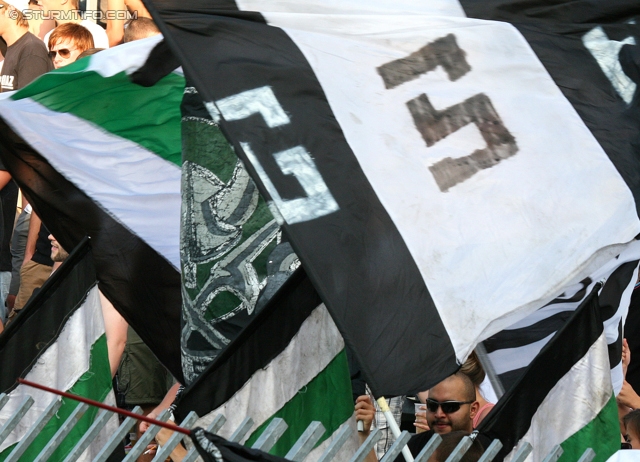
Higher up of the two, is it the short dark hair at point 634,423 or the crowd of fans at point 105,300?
the crowd of fans at point 105,300

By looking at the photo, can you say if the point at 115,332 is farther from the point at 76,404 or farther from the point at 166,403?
the point at 76,404

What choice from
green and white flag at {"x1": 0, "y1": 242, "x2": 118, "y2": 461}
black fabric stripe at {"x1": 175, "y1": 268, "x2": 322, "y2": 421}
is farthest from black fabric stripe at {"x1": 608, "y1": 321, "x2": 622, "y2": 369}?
green and white flag at {"x1": 0, "y1": 242, "x2": 118, "y2": 461}

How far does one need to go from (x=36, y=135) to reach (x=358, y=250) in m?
2.62

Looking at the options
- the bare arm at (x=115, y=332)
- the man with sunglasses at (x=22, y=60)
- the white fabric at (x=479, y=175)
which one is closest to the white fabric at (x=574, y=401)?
the white fabric at (x=479, y=175)

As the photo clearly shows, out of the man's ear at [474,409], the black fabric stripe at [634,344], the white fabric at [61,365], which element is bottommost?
the black fabric stripe at [634,344]

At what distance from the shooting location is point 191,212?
203 inches

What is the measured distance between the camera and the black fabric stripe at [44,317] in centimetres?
530

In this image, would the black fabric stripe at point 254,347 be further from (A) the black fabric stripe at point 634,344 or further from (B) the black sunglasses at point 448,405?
(A) the black fabric stripe at point 634,344

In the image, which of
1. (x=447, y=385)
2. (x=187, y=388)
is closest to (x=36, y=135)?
(x=187, y=388)

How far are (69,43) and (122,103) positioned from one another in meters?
2.59

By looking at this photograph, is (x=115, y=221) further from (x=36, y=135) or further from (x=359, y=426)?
(x=359, y=426)

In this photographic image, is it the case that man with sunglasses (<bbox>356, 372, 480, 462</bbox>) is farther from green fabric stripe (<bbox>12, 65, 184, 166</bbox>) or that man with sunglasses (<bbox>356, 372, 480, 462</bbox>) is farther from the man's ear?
green fabric stripe (<bbox>12, 65, 184, 166</bbox>)

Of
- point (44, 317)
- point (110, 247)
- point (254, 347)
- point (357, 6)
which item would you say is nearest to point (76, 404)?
point (44, 317)

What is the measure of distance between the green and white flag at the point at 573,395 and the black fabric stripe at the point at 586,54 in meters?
0.55
